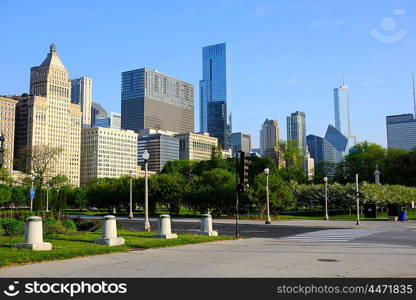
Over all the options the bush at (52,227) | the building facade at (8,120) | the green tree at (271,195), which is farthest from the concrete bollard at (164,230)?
the building facade at (8,120)

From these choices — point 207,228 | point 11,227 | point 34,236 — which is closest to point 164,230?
point 207,228

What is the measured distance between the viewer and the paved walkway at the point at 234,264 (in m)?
11.6

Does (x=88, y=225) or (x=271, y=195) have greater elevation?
(x=271, y=195)

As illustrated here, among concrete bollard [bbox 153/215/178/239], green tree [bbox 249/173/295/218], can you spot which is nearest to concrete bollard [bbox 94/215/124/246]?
concrete bollard [bbox 153/215/178/239]

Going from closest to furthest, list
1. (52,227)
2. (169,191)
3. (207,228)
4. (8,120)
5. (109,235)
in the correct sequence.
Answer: (109,235) → (52,227) → (207,228) → (169,191) → (8,120)

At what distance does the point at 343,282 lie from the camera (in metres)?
10.4

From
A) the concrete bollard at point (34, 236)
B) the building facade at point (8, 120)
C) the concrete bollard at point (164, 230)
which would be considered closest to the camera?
the concrete bollard at point (34, 236)

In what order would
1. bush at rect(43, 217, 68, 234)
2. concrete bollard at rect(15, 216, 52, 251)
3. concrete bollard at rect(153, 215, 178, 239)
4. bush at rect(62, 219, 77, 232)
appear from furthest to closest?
bush at rect(62, 219, 77, 232) → bush at rect(43, 217, 68, 234) → concrete bollard at rect(153, 215, 178, 239) → concrete bollard at rect(15, 216, 52, 251)

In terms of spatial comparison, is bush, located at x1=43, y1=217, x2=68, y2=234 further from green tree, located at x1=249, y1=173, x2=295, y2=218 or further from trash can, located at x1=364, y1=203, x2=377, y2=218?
trash can, located at x1=364, y1=203, x2=377, y2=218

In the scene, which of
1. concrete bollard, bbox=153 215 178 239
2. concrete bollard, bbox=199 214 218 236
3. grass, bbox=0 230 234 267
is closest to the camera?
grass, bbox=0 230 234 267

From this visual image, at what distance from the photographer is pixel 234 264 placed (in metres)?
13.5

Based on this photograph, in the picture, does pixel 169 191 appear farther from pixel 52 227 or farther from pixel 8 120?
pixel 8 120

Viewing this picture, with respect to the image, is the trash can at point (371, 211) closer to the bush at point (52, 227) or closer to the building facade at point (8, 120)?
the bush at point (52, 227)

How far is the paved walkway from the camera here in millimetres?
11648
